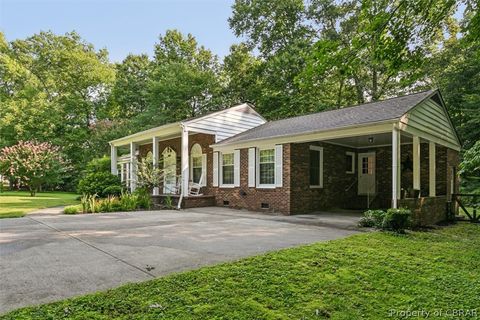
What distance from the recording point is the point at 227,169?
45.9 ft

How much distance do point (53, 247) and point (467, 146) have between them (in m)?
22.4

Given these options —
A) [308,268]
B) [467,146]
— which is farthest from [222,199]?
[467,146]

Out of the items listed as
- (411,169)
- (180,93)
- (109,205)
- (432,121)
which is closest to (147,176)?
(109,205)

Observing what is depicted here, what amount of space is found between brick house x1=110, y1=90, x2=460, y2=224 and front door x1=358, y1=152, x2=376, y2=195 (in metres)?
0.04

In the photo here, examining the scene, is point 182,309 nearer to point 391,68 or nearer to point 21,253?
point 21,253

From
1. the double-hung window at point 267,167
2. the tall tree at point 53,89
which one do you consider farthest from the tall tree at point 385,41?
the tall tree at point 53,89

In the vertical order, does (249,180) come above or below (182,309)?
above

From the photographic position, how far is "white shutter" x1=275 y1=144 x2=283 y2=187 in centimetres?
1122

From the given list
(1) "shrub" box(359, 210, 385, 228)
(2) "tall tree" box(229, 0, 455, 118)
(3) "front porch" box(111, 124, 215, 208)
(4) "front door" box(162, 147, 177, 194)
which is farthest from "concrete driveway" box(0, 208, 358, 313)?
(2) "tall tree" box(229, 0, 455, 118)

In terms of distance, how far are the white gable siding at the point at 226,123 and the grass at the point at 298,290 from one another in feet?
32.9

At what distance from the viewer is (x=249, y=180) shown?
40.8 feet

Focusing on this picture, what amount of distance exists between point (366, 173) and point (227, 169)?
6.38 metres

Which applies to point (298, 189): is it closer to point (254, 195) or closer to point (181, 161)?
point (254, 195)

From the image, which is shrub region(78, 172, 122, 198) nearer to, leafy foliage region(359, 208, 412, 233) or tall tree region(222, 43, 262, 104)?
leafy foliage region(359, 208, 412, 233)
